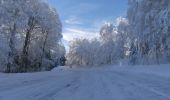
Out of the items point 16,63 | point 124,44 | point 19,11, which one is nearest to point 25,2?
point 19,11

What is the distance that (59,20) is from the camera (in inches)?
2362

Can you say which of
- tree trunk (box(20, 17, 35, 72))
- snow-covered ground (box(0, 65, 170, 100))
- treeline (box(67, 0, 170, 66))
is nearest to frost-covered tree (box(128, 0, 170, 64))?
treeline (box(67, 0, 170, 66))

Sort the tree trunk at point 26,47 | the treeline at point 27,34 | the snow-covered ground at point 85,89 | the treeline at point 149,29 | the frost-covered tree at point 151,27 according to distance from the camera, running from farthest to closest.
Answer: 1. the tree trunk at point 26,47
2. the treeline at point 27,34
3. the treeline at point 149,29
4. the frost-covered tree at point 151,27
5. the snow-covered ground at point 85,89

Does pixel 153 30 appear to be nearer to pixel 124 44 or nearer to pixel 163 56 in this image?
pixel 163 56

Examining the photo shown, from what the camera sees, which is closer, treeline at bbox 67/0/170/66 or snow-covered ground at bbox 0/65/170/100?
snow-covered ground at bbox 0/65/170/100

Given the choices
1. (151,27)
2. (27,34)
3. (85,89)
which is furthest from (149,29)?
(85,89)

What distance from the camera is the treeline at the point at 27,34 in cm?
3831

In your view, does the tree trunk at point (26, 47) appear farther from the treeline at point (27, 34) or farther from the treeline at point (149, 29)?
the treeline at point (149, 29)

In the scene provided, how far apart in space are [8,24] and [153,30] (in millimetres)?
16590

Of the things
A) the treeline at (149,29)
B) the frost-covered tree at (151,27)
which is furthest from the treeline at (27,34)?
the frost-covered tree at (151,27)

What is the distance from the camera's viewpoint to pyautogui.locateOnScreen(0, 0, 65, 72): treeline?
38.3m

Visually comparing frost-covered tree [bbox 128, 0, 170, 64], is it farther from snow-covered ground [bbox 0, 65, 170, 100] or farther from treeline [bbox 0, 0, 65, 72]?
snow-covered ground [bbox 0, 65, 170, 100]

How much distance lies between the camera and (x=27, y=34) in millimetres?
49344

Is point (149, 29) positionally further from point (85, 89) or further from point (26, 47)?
point (85, 89)
